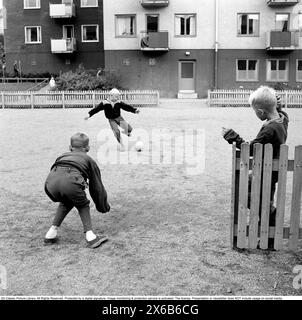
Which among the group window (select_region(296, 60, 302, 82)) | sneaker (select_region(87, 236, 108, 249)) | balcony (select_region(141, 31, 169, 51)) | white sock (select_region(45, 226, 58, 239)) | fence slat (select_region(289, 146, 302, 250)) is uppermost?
balcony (select_region(141, 31, 169, 51))

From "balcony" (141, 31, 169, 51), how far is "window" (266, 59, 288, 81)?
297 inches

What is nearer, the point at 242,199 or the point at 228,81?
the point at 242,199

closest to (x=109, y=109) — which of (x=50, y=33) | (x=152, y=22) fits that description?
(x=152, y=22)

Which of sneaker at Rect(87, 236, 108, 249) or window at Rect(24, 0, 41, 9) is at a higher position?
window at Rect(24, 0, 41, 9)

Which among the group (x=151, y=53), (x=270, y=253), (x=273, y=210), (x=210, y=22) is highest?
(x=210, y=22)

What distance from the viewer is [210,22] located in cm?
3372

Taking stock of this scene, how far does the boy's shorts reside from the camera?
16.4ft

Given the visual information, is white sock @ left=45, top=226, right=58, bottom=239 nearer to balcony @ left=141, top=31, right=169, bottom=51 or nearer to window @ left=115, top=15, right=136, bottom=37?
balcony @ left=141, top=31, right=169, bottom=51

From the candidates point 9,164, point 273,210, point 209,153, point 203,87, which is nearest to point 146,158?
point 209,153

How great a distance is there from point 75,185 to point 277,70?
31766mm

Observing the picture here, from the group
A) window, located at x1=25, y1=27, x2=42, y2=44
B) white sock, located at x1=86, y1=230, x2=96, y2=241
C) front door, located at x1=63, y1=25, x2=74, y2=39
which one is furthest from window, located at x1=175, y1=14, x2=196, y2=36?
white sock, located at x1=86, y1=230, x2=96, y2=241
